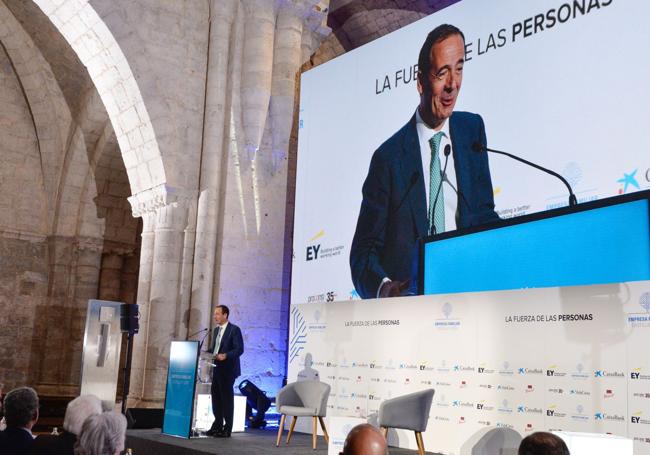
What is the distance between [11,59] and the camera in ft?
40.1

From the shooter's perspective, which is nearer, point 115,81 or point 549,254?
point 549,254

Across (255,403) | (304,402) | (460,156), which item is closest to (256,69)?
(460,156)

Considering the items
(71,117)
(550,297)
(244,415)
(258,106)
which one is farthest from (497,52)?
(71,117)

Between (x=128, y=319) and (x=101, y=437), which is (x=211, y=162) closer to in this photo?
(x=128, y=319)

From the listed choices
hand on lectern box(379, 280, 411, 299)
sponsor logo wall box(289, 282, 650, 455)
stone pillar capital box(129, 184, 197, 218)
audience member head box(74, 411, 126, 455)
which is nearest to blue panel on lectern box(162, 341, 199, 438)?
sponsor logo wall box(289, 282, 650, 455)

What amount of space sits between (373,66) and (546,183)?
2.80m

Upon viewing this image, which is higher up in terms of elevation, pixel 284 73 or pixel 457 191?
pixel 284 73

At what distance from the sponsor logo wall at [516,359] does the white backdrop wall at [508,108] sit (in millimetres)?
1462

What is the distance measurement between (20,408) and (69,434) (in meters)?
0.22

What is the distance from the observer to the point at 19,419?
10.1 ft

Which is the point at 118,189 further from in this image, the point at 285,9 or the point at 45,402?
the point at 285,9

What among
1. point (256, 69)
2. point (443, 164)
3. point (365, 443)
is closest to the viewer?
point (365, 443)

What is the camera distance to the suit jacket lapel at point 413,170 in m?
7.80

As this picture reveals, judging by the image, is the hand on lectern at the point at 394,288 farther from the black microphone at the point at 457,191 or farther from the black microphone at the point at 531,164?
the black microphone at the point at 531,164
